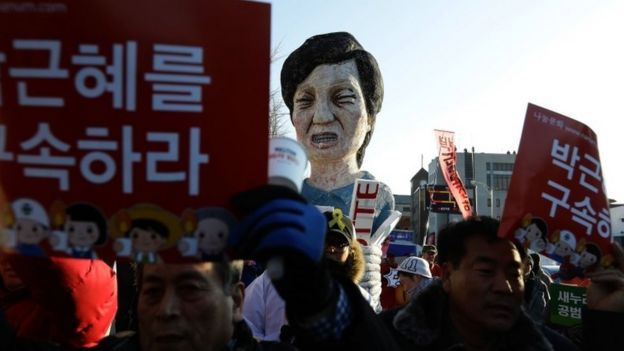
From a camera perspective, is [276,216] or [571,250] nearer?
[276,216]

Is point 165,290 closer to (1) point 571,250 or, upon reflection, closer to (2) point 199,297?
(2) point 199,297

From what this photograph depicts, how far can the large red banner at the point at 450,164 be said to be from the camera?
29.6 ft

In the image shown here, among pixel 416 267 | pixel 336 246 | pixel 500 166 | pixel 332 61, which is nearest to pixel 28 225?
pixel 336 246

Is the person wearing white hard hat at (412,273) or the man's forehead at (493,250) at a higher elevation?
the man's forehead at (493,250)

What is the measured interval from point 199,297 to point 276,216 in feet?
2.09

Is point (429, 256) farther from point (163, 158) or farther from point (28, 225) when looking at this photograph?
point (28, 225)

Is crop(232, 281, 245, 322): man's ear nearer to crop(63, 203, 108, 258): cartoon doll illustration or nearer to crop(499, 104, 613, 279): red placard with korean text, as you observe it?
crop(63, 203, 108, 258): cartoon doll illustration

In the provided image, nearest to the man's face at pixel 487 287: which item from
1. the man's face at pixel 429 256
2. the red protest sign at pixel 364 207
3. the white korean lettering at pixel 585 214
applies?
the white korean lettering at pixel 585 214

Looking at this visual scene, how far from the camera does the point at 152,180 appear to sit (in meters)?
1.59

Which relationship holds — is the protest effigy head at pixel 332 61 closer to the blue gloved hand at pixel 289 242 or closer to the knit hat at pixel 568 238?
the knit hat at pixel 568 238

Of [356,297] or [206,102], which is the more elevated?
[206,102]

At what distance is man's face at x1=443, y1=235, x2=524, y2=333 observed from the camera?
7.82 ft

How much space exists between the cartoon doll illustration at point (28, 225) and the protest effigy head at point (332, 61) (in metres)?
4.55

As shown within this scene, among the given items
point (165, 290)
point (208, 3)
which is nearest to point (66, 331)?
point (165, 290)
